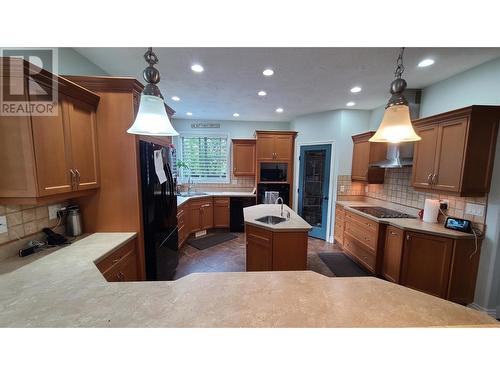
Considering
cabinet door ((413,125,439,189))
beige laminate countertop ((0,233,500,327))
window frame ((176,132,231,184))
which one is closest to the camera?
beige laminate countertop ((0,233,500,327))

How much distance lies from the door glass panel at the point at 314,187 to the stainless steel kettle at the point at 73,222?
392cm

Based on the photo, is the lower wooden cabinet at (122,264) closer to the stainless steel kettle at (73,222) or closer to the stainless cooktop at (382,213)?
the stainless steel kettle at (73,222)

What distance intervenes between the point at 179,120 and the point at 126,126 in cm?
337

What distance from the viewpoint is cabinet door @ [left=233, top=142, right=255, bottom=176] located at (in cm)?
471

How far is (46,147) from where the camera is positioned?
1344 mm

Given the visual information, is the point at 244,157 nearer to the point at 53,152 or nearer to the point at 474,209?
the point at 53,152

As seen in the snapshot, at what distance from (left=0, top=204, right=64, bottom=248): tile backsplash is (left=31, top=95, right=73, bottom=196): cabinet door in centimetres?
36

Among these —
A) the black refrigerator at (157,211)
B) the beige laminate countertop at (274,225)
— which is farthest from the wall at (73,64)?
the beige laminate countertop at (274,225)

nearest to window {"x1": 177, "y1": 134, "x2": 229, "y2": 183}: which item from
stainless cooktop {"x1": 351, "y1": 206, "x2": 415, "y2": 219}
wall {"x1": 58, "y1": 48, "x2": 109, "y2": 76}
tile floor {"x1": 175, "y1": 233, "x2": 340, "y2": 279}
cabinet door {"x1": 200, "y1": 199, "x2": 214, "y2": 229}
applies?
cabinet door {"x1": 200, "y1": 199, "x2": 214, "y2": 229}

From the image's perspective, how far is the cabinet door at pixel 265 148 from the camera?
4332 mm

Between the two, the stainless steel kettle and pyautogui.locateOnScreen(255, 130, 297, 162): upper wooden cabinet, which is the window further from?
the stainless steel kettle
